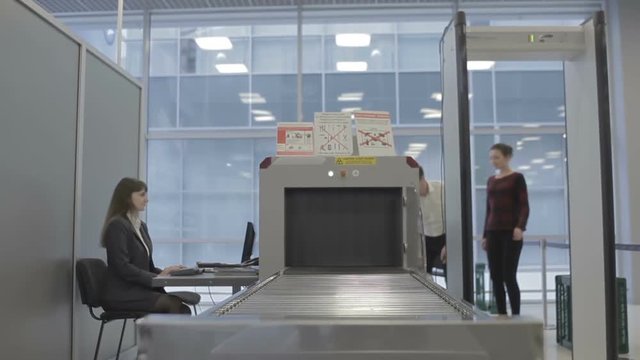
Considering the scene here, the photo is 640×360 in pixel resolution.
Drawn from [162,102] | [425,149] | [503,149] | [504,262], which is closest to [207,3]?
[162,102]

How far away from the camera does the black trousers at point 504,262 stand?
390 centimetres

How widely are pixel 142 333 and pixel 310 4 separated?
6.28 meters

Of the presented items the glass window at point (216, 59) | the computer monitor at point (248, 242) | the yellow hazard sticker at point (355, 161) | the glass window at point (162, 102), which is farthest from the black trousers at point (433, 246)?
the glass window at point (162, 102)

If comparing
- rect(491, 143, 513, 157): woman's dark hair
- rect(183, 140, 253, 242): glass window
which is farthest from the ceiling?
rect(491, 143, 513, 157): woman's dark hair

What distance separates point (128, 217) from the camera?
3.50m

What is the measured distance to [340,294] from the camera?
1875mm

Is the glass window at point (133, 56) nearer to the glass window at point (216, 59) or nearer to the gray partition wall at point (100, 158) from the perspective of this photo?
the glass window at point (216, 59)

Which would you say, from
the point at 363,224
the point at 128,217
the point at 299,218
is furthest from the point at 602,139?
the point at 128,217

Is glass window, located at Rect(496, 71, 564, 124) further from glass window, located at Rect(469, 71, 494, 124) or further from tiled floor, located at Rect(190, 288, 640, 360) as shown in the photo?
tiled floor, located at Rect(190, 288, 640, 360)

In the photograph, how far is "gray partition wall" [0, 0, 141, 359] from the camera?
2.69 metres

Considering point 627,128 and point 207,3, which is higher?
point 207,3

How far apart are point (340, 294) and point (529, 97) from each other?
19.6 feet

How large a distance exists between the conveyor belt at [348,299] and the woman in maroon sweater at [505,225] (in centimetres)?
174

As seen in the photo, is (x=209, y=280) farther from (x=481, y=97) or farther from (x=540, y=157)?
(x=540, y=157)
